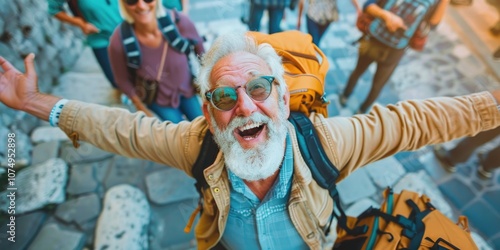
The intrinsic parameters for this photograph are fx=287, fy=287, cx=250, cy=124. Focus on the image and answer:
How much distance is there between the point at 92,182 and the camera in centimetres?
298

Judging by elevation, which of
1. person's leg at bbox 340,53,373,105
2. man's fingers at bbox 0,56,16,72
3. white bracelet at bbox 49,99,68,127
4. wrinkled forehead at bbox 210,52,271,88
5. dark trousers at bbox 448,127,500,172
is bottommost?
dark trousers at bbox 448,127,500,172

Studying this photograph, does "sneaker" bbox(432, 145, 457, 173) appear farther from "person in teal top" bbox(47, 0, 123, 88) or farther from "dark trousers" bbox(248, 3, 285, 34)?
"person in teal top" bbox(47, 0, 123, 88)

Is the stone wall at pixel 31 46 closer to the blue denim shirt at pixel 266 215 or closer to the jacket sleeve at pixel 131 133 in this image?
the jacket sleeve at pixel 131 133

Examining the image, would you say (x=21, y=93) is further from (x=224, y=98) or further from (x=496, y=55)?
(x=496, y=55)

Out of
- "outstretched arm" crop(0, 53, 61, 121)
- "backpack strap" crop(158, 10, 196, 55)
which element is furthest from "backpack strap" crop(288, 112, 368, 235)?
"outstretched arm" crop(0, 53, 61, 121)

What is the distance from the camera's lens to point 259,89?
5.02 feet

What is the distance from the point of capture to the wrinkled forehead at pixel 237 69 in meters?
1.56

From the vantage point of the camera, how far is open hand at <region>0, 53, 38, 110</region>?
178 cm

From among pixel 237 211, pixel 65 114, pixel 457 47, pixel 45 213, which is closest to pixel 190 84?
pixel 65 114

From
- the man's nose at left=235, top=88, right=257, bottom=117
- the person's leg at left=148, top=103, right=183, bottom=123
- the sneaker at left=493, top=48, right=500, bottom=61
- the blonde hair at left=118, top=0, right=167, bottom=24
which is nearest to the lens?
the man's nose at left=235, top=88, right=257, bottom=117

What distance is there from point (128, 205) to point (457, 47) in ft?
16.1

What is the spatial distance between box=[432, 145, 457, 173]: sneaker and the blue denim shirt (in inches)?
92.5

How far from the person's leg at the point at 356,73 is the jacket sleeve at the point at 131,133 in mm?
2251

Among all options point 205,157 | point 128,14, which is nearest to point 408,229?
point 205,157
